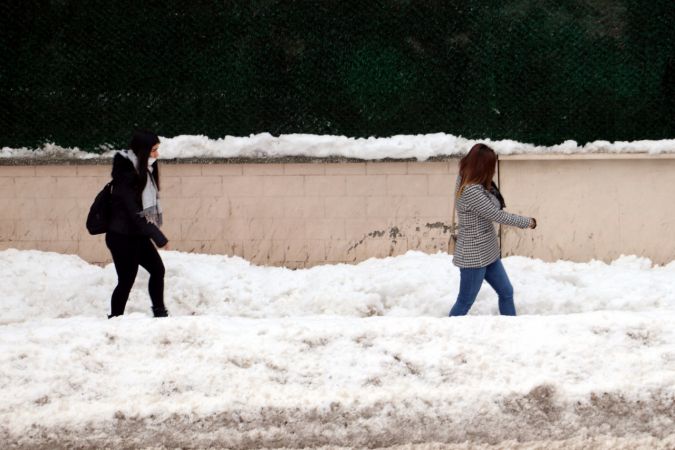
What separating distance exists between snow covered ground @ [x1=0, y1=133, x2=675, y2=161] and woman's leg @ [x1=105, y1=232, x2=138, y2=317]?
2593mm

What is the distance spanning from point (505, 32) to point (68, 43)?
4470mm

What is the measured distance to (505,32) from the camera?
9.26m

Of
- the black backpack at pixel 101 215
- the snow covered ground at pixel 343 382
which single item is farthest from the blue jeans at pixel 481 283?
the black backpack at pixel 101 215

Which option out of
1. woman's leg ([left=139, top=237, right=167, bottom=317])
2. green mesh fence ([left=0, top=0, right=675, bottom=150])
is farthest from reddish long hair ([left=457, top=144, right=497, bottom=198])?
green mesh fence ([left=0, top=0, right=675, bottom=150])

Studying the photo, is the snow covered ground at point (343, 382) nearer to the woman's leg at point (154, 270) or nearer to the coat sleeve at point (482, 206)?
the coat sleeve at point (482, 206)

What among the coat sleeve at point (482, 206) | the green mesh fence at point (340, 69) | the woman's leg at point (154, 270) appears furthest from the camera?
the green mesh fence at point (340, 69)

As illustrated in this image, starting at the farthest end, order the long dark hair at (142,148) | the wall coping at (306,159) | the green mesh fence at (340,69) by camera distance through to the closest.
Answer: the green mesh fence at (340,69) → the wall coping at (306,159) → the long dark hair at (142,148)

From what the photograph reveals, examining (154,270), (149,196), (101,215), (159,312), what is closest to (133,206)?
(149,196)

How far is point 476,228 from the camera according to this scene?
6438mm

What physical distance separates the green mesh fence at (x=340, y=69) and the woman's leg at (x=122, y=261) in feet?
9.19

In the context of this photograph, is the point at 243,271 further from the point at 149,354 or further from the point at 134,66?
the point at 149,354

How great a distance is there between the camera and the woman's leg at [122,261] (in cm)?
664

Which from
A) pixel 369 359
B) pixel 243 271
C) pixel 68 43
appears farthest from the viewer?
pixel 68 43

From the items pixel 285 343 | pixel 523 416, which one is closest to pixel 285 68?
pixel 285 343
